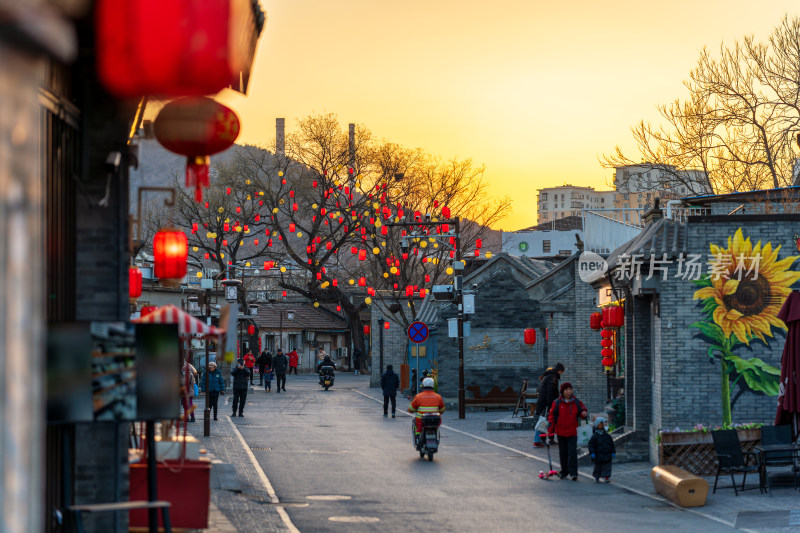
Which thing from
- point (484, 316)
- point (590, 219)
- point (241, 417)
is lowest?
point (241, 417)

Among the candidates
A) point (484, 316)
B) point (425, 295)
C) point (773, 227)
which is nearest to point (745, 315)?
point (773, 227)

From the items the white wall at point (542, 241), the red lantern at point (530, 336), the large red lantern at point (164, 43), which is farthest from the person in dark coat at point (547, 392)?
the white wall at point (542, 241)

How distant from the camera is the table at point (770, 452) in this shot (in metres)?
16.7

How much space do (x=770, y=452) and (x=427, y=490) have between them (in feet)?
17.2

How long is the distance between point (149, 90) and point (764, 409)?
1753cm

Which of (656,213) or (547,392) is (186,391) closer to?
(656,213)

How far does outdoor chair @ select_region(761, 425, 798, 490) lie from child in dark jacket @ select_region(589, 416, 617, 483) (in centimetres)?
240

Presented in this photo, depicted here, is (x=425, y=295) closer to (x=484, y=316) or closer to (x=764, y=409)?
(x=484, y=316)

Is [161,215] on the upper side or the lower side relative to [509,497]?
upper

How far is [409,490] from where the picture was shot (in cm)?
1733

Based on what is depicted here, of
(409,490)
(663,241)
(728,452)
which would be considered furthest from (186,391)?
(663,241)

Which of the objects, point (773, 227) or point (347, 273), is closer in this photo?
point (773, 227)

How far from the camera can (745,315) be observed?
67.8ft

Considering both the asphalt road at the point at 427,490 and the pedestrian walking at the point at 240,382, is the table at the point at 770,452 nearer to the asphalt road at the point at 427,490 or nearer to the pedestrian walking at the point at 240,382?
the asphalt road at the point at 427,490
